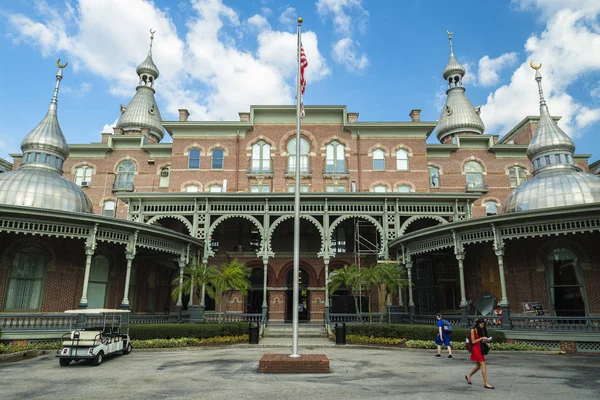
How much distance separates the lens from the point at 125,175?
36.5 metres

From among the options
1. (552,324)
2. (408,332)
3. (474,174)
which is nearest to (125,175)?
(408,332)

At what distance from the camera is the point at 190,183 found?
32656 mm

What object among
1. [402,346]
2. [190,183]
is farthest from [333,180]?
[402,346]

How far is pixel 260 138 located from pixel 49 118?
14539 mm

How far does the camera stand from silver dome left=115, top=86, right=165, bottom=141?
4253 centimetres

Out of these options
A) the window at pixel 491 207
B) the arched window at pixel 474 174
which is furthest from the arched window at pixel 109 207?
the window at pixel 491 207

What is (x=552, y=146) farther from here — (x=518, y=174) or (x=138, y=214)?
(x=138, y=214)

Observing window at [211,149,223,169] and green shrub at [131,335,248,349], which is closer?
green shrub at [131,335,248,349]

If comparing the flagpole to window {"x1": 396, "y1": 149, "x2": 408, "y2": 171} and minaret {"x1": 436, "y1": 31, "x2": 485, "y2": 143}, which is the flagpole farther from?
minaret {"x1": 436, "y1": 31, "x2": 485, "y2": 143}

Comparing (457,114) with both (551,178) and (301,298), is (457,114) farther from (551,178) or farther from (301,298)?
(301,298)

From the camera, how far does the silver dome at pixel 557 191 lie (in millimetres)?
20281

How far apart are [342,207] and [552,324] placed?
1304 centimetres

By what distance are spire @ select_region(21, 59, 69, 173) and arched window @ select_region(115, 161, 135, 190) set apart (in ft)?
33.4

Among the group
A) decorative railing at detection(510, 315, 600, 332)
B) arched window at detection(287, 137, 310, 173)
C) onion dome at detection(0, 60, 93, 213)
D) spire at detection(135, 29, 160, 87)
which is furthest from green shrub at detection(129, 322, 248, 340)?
spire at detection(135, 29, 160, 87)
